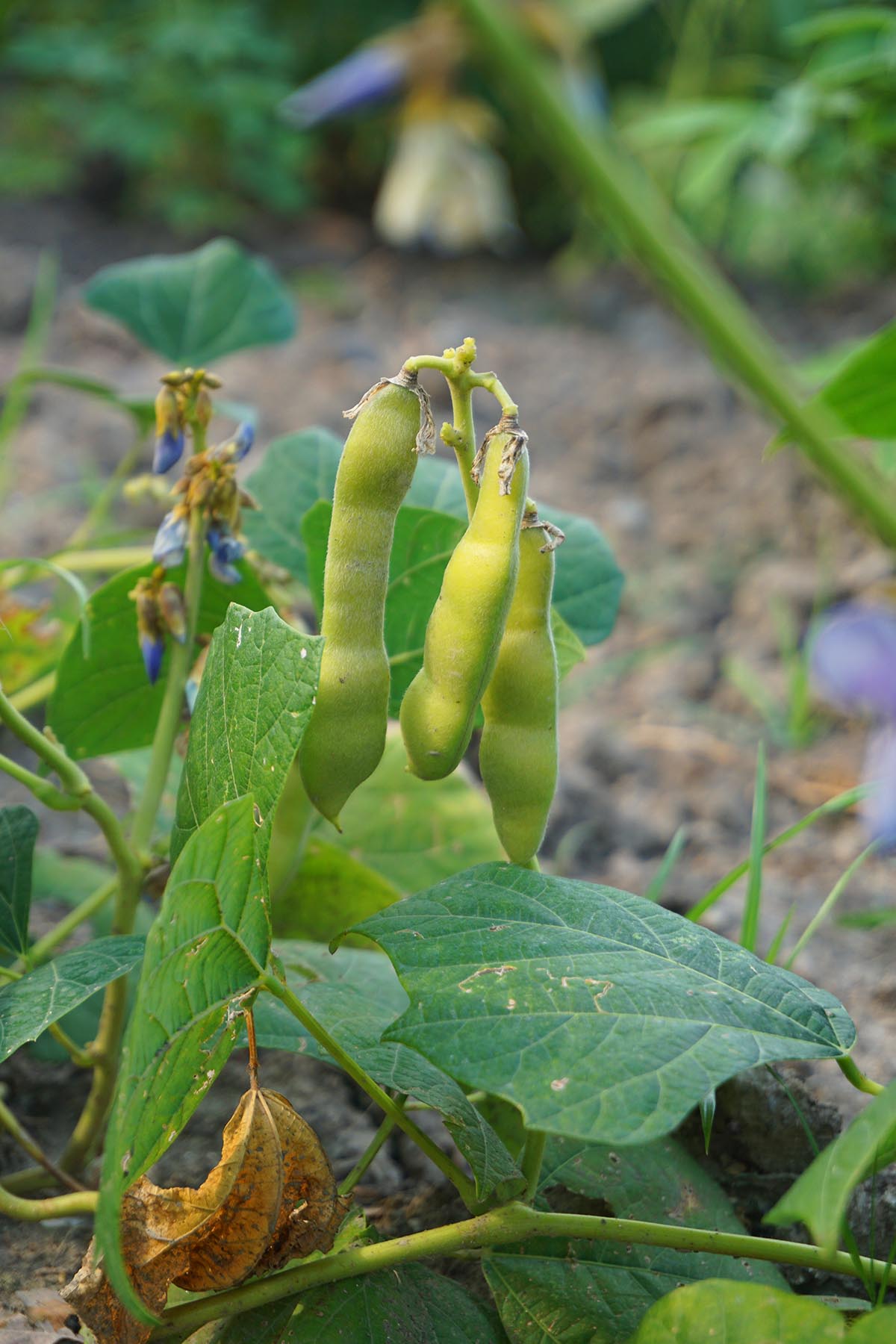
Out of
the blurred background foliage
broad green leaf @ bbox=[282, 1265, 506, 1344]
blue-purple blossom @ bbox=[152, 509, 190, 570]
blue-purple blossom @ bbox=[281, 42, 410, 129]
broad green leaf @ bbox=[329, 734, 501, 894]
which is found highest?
the blurred background foliage

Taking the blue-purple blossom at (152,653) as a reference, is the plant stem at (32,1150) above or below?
below

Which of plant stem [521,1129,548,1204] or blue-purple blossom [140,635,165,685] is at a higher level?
blue-purple blossom [140,635,165,685]

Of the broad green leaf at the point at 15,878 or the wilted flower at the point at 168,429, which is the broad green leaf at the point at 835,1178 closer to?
the broad green leaf at the point at 15,878

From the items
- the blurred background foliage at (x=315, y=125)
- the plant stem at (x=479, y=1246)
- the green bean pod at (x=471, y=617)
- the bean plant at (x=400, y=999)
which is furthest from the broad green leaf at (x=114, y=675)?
the blurred background foliage at (x=315, y=125)

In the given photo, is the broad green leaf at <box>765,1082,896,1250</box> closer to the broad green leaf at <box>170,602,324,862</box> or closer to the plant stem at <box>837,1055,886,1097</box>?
the plant stem at <box>837,1055,886,1097</box>

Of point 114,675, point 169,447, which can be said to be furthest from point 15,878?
point 169,447

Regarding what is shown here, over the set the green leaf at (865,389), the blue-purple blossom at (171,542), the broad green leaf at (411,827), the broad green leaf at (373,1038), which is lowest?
the broad green leaf at (373,1038)

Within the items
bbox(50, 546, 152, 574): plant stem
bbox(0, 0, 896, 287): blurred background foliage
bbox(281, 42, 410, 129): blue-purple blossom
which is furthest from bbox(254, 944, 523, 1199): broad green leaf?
bbox(0, 0, 896, 287): blurred background foliage
